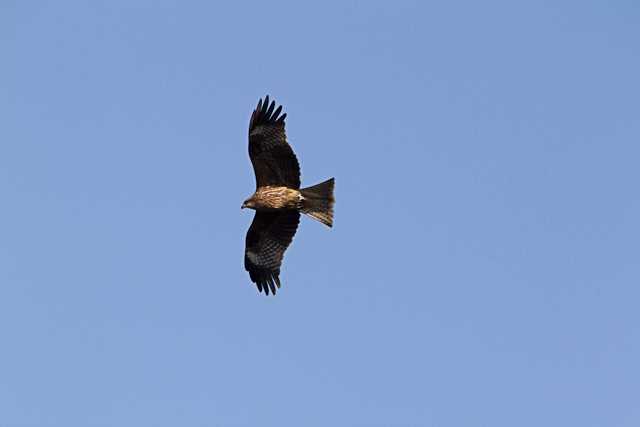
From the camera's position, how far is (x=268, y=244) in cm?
2231

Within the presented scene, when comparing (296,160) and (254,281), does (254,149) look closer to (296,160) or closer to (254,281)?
(296,160)

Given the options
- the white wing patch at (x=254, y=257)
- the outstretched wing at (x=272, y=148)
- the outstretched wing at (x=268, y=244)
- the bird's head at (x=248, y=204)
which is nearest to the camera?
the outstretched wing at (x=272, y=148)

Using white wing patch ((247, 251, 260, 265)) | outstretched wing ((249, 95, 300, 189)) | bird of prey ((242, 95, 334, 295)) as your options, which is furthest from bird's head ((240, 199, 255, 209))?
Answer: white wing patch ((247, 251, 260, 265))

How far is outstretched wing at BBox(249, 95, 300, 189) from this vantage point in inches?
827

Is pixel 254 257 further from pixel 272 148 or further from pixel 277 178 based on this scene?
pixel 272 148

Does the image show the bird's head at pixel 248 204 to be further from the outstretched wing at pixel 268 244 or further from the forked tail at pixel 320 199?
the forked tail at pixel 320 199

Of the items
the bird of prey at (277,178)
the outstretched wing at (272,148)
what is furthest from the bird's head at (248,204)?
the outstretched wing at (272,148)

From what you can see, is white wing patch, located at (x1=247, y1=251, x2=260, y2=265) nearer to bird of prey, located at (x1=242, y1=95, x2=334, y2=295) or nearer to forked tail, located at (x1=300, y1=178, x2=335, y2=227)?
bird of prey, located at (x1=242, y1=95, x2=334, y2=295)

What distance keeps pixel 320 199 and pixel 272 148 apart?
1.25 meters

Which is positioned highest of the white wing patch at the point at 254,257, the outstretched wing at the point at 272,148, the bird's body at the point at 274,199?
the outstretched wing at the point at 272,148

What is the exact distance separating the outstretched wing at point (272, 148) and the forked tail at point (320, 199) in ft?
0.87

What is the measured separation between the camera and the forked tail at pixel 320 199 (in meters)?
21.1

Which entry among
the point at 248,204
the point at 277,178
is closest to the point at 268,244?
the point at 248,204

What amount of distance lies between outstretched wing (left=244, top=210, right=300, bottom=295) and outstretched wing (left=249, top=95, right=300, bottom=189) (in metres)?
0.85
